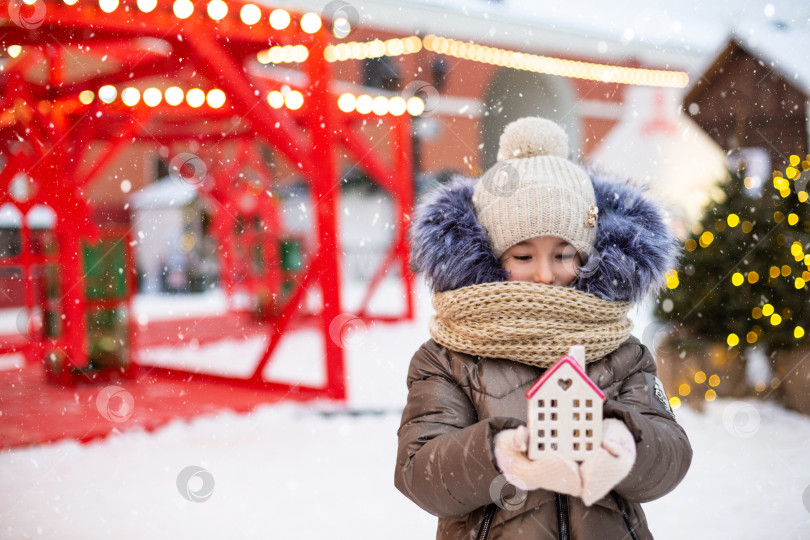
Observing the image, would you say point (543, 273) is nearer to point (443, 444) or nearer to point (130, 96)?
point (443, 444)

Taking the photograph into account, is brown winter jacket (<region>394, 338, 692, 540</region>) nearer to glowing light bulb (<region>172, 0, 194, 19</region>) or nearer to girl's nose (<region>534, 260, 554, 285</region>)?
girl's nose (<region>534, 260, 554, 285</region>)

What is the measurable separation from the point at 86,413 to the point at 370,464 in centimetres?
175

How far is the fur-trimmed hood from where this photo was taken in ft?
4.27

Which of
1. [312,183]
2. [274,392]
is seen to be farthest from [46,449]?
[312,183]

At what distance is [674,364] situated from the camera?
11.3ft

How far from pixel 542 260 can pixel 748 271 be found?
2.41m

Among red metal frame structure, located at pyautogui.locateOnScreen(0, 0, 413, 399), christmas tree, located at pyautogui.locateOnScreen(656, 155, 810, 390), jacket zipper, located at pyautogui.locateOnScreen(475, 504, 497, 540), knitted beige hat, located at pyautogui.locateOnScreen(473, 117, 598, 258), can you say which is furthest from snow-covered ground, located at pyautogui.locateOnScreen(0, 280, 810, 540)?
knitted beige hat, located at pyautogui.locateOnScreen(473, 117, 598, 258)

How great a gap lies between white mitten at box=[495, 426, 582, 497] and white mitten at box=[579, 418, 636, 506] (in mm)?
15

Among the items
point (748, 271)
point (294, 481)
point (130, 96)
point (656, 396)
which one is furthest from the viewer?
point (130, 96)

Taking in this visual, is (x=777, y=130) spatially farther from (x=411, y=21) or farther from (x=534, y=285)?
(x=411, y=21)

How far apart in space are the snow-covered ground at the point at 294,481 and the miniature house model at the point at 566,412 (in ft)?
4.88

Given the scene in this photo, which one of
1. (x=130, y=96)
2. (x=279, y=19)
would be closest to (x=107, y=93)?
(x=130, y=96)

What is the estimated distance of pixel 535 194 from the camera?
130 cm

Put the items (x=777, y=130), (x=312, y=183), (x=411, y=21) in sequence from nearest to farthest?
1. (x=312, y=183)
2. (x=777, y=130)
3. (x=411, y=21)
